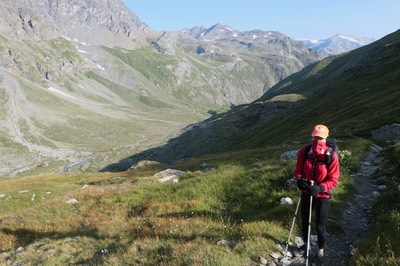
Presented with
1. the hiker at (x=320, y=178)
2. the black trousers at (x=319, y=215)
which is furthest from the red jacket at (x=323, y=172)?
the black trousers at (x=319, y=215)

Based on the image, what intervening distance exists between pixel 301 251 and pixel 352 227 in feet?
9.00

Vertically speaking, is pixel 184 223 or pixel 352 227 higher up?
pixel 352 227

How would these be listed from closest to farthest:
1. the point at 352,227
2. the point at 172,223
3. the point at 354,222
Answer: the point at 352,227
the point at 354,222
the point at 172,223

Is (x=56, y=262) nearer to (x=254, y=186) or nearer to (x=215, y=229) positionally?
(x=215, y=229)

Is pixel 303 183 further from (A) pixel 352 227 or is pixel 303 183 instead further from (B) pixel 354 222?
(B) pixel 354 222

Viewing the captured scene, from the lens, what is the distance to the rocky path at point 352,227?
1044 centimetres

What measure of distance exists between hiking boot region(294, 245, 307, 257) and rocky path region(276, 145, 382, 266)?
174mm

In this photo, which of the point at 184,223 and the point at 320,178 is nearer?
the point at 320,178

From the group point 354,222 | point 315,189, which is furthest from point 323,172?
point 354,222

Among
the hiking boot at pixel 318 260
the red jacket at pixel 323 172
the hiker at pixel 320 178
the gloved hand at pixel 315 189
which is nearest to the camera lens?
the hiking boot at pixel 318 260

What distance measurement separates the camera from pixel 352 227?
1236cm

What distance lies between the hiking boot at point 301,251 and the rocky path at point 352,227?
0.17 m

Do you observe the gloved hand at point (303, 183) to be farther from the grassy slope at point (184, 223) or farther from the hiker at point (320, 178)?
the grassy slope at point (184, 223)

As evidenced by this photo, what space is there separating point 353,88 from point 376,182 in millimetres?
112553
